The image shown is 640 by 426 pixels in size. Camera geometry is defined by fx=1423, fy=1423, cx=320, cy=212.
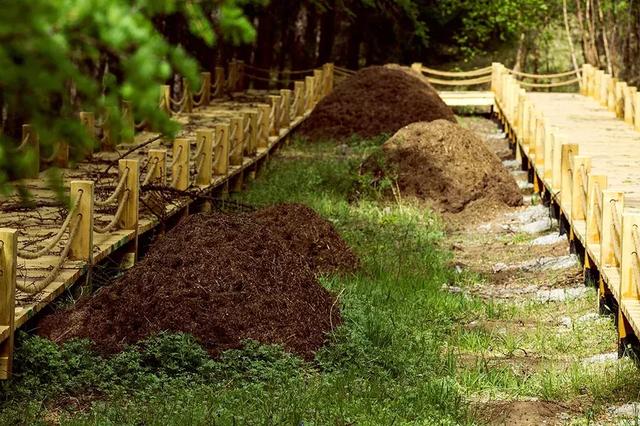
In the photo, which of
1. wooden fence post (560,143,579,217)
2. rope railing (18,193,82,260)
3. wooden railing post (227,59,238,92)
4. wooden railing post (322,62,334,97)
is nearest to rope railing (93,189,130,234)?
rope railing (18,193,82,260)

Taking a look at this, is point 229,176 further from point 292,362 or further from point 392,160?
point 292,362

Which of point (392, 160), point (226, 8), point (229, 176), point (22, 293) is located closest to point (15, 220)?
point (22, 293)

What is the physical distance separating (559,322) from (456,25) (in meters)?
23.9

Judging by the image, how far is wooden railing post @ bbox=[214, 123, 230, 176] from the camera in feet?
52.7

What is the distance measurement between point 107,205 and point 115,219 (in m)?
0.33

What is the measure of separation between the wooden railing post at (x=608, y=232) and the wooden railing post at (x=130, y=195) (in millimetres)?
3669

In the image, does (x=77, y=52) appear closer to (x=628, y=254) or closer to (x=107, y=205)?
(x=628, y=254)

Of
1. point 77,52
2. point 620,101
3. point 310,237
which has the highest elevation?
point 77,52

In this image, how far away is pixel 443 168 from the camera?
1684cm

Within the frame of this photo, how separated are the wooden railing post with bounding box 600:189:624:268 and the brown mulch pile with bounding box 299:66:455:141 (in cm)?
1273

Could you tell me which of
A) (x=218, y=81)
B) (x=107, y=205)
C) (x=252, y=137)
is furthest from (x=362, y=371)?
(x=218, y=81)

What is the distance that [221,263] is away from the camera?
9102 mm

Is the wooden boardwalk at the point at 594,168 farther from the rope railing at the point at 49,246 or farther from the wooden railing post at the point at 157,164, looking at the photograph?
the wooden railing post at the point at 157,164

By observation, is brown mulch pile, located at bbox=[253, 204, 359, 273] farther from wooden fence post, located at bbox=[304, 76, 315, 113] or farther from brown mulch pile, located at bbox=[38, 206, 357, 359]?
wooden fence post, located at bbox=[304, 76, 315, 113]
